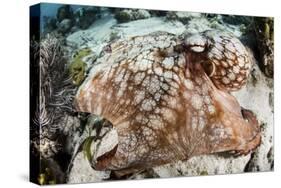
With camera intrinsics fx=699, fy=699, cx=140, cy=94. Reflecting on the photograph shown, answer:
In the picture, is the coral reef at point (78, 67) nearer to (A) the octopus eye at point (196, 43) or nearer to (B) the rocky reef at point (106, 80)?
(B) the rocky reef at point (106, 80)

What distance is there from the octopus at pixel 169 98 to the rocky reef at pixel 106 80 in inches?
0.4

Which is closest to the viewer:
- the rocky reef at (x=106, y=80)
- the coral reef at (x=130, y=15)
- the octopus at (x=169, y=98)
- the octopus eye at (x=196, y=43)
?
the rocky reef at (x=106, y=80)

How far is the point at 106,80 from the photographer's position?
6.32 m

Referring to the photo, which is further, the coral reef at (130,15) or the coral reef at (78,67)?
the coral reef at (130,15)

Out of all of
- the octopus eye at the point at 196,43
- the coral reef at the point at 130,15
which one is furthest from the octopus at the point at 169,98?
the coral reef at the point at 130,15

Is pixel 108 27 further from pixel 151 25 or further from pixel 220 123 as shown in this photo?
pixel 220 123

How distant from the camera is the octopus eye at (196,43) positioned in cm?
672

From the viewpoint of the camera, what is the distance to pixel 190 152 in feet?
21.9

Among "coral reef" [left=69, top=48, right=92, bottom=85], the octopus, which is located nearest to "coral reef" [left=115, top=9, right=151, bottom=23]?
the octopus

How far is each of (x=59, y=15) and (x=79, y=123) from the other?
970 millimetres

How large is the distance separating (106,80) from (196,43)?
102 centimetres

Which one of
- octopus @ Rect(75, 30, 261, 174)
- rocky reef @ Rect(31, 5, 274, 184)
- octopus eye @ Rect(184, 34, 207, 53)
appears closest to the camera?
rocky reef @ Rect(31, 5, 274, 184)

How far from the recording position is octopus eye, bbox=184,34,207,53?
6.72 m

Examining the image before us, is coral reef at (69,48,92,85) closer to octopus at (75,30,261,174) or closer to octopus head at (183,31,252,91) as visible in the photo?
octopus at (75,30,261,174)
